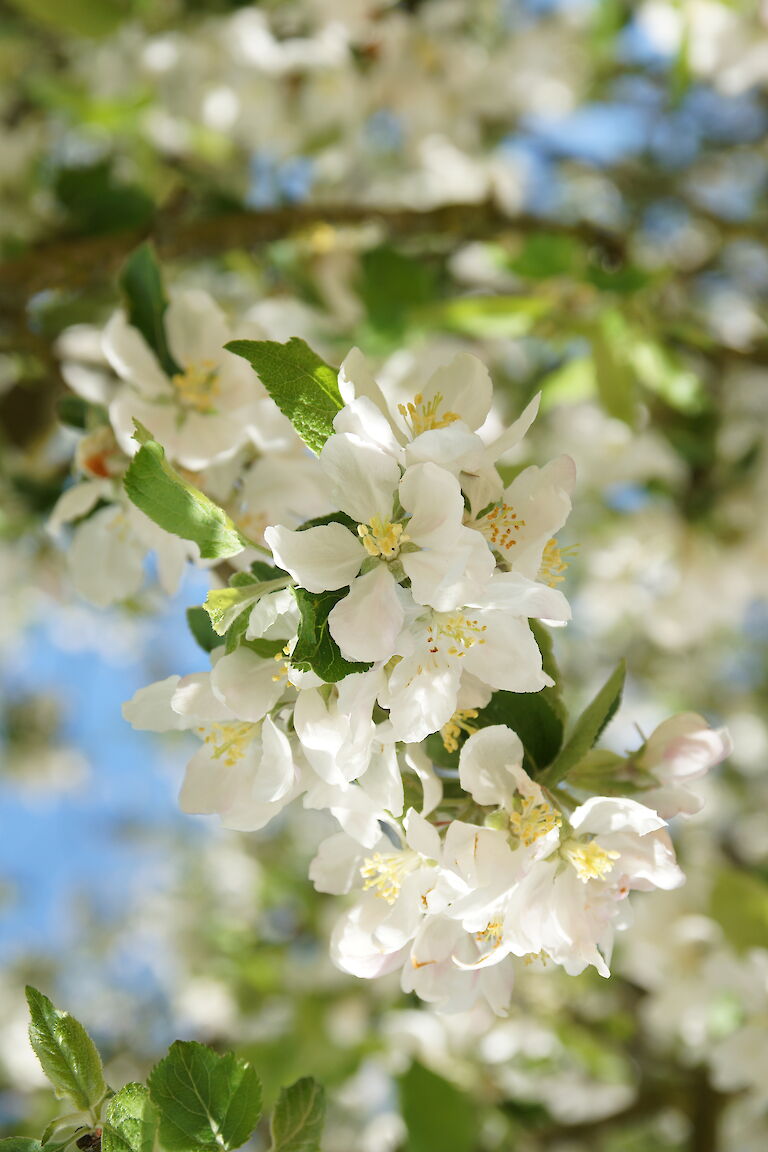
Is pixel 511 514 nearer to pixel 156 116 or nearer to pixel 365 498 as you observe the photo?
pixel 365 498

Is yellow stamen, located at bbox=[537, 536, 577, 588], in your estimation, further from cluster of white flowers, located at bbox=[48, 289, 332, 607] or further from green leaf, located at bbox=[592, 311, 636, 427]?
green leaf, located at bbox=[592, 311, 636, 427]

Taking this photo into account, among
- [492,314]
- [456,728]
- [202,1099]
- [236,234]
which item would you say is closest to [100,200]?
[236,234]

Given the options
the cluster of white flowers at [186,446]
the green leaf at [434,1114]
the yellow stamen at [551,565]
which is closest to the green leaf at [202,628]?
the cluster of white flowers at [186,446]

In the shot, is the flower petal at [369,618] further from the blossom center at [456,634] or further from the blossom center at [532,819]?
the blossom center at [532,819]

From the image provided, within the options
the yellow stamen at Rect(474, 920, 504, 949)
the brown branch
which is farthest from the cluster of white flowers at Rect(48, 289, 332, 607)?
the brown branch

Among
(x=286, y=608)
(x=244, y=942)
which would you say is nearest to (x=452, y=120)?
(x=286, y=608)

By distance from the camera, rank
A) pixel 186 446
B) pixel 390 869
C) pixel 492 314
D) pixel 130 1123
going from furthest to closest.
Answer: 1. pixel 492 314
2. pixel 186 446
3. pixel 390 869
4. pixel 130 1123

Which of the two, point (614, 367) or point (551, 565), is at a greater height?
point (551, 565)

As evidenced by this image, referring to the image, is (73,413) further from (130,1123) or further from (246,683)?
(130,1123)
